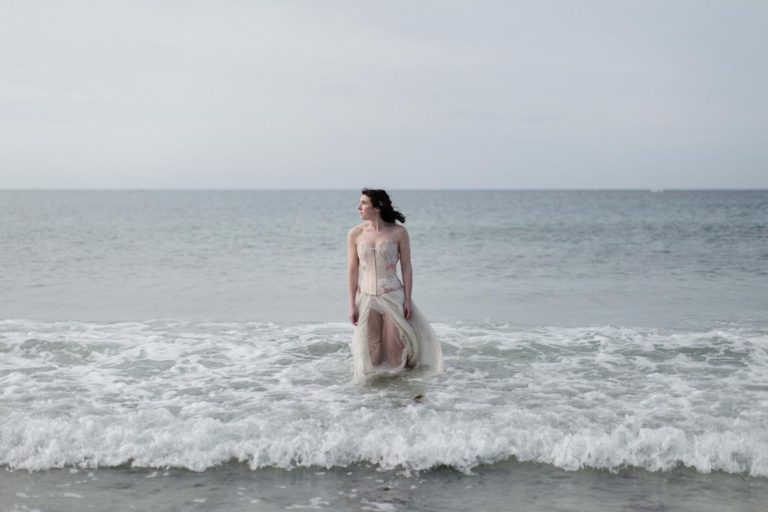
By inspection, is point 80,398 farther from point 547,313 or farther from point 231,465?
point 547,313

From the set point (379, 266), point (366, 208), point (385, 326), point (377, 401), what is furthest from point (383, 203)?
point (377, 401)

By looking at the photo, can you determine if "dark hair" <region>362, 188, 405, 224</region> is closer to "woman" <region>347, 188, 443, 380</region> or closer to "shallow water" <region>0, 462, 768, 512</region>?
"woman" <region>347, 188, 443, 380</region>

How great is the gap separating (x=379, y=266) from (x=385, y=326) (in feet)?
2.32

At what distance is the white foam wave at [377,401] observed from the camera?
582 centimetres

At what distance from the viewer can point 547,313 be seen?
1353 cm

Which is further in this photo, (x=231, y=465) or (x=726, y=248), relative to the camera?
(x=726, y=248)

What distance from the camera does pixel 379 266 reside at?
27.3ft

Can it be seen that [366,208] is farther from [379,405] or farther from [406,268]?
[379,405]

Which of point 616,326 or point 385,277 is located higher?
point 385,277

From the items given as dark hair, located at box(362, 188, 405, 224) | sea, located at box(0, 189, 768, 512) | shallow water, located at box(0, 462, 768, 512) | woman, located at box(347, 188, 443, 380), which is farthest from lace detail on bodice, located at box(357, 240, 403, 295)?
shallow water, located at box(0, 462, 768, 512)

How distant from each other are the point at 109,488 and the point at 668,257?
934 inches

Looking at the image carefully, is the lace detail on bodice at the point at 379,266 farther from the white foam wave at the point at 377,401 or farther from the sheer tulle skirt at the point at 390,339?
the white foam wave at the point at 377,401

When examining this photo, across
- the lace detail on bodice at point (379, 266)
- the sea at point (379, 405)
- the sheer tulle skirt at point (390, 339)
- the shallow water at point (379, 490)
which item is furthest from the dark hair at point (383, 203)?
the shallow water at point (379, 490)

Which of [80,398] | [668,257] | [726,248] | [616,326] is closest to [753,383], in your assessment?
[616,326]
